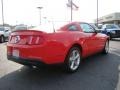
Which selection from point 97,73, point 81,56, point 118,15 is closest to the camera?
point 97,73

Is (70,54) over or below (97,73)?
over

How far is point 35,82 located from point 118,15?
238 ft

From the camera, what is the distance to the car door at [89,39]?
275 inches

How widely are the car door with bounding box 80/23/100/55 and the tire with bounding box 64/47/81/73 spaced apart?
0.46 m

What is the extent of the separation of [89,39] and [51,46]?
2059 millimetres

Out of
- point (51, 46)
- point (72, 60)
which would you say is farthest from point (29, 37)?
point (72, 60)

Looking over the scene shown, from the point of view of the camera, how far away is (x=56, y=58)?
561 centimetres

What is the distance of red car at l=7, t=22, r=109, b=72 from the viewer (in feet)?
17.6

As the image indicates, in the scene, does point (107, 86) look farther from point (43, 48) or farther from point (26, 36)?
point (26, 36)

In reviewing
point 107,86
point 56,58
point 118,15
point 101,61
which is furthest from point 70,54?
point 118,15

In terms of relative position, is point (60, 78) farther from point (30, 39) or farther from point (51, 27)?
point (51, 27)

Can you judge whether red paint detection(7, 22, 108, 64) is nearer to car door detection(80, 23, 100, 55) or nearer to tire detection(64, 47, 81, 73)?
tire detection(64, 47, 81, 73)

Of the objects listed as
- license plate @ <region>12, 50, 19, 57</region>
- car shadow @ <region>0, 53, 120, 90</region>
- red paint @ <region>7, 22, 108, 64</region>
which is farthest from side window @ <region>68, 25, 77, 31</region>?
license plate @ <region>12, 50, 19, 57</region>

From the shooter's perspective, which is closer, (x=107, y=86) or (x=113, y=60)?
(x=107, y=86)
